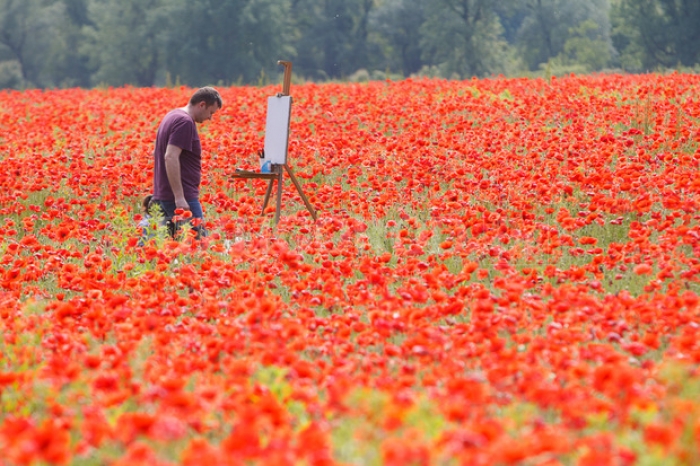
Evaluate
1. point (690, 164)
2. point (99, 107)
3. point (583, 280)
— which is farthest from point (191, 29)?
point (583, 280)

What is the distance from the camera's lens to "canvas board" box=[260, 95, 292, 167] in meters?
8.71

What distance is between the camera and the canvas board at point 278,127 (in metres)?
8.71

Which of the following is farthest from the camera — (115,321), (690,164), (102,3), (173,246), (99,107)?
(102,3)

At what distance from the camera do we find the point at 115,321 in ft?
17.8

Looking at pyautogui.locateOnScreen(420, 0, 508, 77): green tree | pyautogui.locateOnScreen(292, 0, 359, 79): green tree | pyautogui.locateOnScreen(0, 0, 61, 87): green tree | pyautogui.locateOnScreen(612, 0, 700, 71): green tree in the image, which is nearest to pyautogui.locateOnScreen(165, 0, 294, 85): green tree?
pyautogui.locateOnScreen(292, 0, 359, 79): green tree

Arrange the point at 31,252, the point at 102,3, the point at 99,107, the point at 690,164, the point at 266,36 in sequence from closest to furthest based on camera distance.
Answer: the point at 31,252
the point at 690,164
the point at 99,107
the point at 266,36
the point at 102,3

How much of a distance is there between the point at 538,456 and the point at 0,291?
16.1 ft

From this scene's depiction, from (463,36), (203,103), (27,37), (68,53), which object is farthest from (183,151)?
(27,37)

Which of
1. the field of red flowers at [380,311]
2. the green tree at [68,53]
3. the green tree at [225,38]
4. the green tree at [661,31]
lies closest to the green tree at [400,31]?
the green tree at [225,38]

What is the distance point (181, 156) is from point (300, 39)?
43946mm

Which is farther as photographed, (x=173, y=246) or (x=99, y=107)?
(x=99, y=107)

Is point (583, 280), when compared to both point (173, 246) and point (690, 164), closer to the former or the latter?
point (173, 246)

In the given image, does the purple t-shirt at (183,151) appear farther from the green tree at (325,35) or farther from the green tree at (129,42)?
the green tree at (325,35)

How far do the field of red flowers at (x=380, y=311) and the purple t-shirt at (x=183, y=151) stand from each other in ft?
1.54
